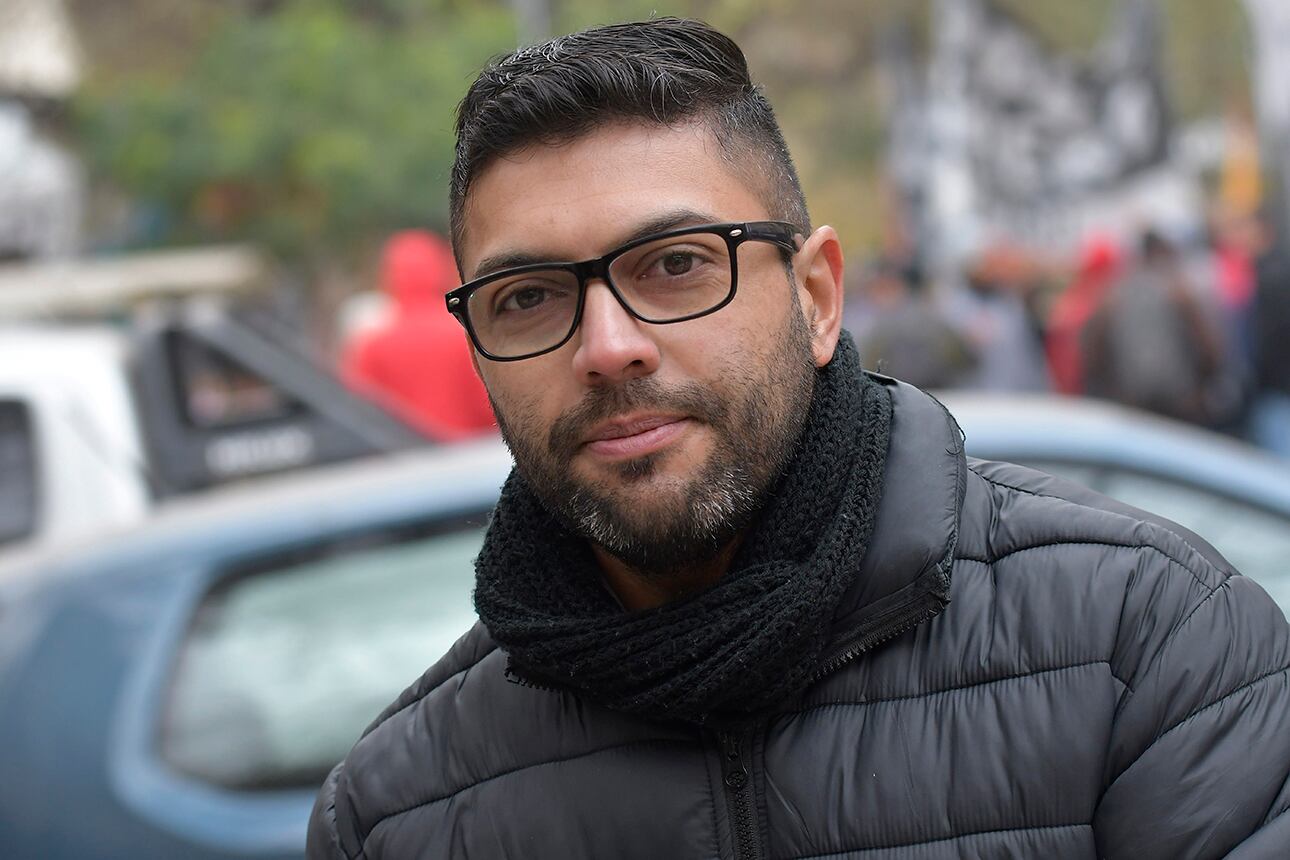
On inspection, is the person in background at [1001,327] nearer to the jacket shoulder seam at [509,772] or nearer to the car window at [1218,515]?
the car window at [1218,515]

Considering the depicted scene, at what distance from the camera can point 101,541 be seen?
359 cm

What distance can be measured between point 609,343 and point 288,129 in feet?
51.7

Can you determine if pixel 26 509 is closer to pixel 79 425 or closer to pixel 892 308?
pixel 79 425

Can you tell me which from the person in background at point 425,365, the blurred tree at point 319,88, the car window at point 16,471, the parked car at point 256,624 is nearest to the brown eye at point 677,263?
the parked car at point 256,624

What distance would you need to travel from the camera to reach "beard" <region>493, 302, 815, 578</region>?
1703mm

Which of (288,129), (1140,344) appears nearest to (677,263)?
(1140,344)

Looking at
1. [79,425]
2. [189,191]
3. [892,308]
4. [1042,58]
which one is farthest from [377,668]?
[189,191]

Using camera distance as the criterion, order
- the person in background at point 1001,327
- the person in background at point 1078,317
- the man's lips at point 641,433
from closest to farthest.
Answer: the man's lips at point 641,433 → the person in background at point 1078,317 → the person in background at point 1001,327

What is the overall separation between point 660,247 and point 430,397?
16.7 feet

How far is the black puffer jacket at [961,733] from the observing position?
4.99 feet

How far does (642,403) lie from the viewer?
169cm

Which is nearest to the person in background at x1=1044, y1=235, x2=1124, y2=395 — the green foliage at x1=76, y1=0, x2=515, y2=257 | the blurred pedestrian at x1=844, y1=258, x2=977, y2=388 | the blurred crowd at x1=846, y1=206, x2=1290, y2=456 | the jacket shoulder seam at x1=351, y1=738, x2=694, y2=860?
the blurred crowd at x1=846, y1=206, x2=1290, y2=456

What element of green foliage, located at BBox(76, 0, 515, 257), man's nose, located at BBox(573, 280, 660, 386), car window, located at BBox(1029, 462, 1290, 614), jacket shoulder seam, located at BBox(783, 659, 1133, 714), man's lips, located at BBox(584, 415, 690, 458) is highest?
green foliage, located at BBox(76, 0, 515, 257)

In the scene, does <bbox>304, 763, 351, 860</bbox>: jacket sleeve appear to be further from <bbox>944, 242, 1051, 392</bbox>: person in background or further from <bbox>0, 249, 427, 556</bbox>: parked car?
<bbox>944, 242, 1051, 392</bbox>: person in background
